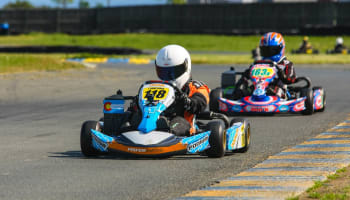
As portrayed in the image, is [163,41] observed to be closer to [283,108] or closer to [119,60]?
[119,60]

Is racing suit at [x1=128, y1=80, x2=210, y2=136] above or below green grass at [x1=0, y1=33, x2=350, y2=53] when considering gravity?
above

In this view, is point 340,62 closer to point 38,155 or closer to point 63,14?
point 38,155

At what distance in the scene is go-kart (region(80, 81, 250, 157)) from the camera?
676cm

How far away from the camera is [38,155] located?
286 inches

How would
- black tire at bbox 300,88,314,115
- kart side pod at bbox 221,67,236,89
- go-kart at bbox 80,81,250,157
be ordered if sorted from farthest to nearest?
kart side pod at bbox 221,67,236,89, black tire at bbox 300,88,314,115, go-kart at bbox 80,81,250,157

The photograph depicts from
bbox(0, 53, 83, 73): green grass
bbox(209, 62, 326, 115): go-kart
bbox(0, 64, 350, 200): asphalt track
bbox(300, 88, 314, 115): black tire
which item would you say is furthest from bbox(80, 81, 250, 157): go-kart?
bbox(0, 53, 83, 73): green grass

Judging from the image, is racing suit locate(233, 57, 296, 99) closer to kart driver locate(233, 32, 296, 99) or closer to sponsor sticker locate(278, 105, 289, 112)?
kart driver locate(233, 32, 296, 99)

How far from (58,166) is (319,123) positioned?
491 centimetres

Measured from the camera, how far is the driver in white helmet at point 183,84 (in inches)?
292

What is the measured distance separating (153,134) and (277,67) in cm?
545

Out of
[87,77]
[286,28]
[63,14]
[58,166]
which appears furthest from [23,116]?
[63,14]

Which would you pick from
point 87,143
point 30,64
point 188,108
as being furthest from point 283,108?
point 30,64

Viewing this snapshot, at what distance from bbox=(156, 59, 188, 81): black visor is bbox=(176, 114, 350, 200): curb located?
1391 mm

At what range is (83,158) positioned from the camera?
23.2ft
